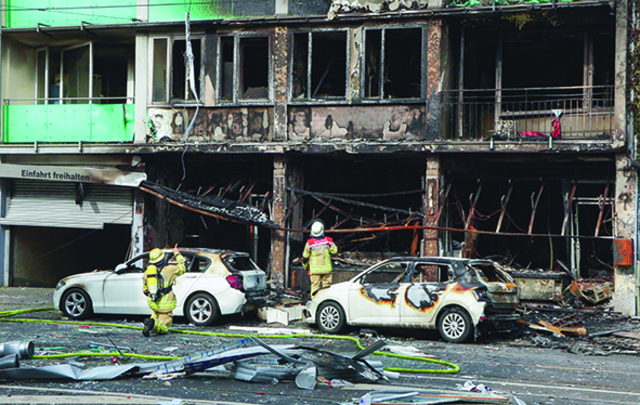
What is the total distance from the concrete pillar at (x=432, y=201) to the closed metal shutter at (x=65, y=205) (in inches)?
302

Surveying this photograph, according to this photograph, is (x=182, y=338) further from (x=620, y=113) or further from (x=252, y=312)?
(x=620, y=113)

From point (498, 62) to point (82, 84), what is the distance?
1097cm

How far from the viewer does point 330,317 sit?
579 inches

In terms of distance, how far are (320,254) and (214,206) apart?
13.6ft

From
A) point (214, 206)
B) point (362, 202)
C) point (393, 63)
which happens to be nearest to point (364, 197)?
point (362, 202)

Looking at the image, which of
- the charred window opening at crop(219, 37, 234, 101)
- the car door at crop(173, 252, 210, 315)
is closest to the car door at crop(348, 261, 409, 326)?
the car door at crop(173, 252, 210, 315)

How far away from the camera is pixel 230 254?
1592cm

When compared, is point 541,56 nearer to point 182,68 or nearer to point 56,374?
point 182,68

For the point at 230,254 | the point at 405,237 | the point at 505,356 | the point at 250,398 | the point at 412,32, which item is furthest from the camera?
the point at 405,237

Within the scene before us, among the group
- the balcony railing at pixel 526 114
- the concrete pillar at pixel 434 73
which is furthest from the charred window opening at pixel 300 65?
the balcony railing at pixel 526 114

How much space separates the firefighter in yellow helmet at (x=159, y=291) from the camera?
1348 centimetres

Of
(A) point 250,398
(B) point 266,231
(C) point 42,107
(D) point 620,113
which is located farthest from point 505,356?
(C) point 42,107

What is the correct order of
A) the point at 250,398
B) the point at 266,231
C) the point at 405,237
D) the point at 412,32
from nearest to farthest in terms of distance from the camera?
the point at 250,398
the point at 412,32
the point at 405,237
the point at 266,231

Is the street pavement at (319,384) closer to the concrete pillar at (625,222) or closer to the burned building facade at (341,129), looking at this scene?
the concrete pillar at (625,222)
